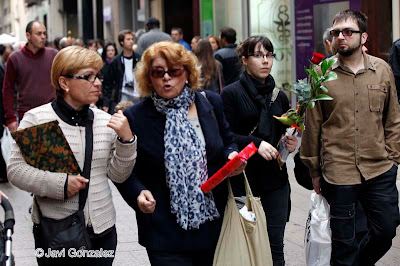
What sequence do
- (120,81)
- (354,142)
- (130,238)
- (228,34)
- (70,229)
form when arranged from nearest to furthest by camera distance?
1. (70,229)
2. (354,142)
3. (130,238)
4. (120,81)
5. (228,34)

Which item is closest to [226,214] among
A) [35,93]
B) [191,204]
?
[191,204]

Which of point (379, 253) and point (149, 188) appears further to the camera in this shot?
point (379, 253)

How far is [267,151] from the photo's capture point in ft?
15.9

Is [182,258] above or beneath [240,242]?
beneath

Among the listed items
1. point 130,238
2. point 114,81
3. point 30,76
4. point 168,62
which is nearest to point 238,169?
point 168,62

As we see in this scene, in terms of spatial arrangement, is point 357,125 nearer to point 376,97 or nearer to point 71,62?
point 376,97

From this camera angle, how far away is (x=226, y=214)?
3986mm

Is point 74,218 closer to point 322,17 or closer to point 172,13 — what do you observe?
point 322,17

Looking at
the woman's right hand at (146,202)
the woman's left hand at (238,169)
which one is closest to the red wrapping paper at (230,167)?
the woman's left hand at (238,169)

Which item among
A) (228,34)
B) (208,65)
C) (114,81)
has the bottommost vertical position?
(114,81)

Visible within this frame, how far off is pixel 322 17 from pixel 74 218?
9271 millimetres

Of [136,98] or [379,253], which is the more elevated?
[136,98]

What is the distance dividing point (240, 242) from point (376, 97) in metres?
1.76

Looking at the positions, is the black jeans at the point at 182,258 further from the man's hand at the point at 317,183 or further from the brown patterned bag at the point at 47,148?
the man's hand at the point at 317,183
